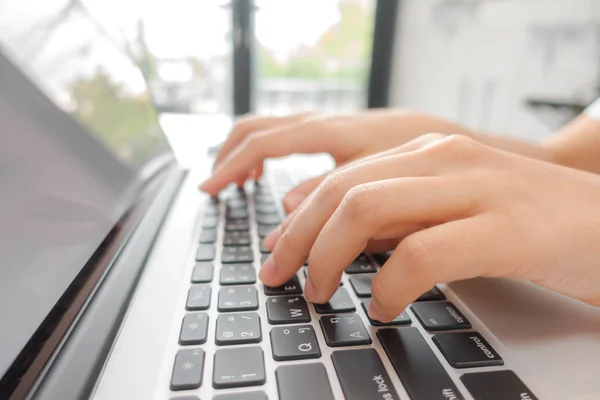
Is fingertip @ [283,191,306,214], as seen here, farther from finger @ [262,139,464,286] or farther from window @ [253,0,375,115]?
window @ [253,0,375,115]

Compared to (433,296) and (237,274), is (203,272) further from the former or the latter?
(433,296)

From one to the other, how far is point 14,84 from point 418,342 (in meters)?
0.32

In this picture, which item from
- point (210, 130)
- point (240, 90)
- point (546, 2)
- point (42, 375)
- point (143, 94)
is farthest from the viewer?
point (240, 90)

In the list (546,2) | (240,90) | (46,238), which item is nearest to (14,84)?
(46,238)

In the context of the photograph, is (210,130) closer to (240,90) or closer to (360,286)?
(360,286)

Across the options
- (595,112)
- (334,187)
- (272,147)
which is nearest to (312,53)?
(595,112)

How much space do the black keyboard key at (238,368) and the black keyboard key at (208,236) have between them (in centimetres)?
17

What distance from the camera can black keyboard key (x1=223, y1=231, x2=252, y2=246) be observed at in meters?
0.39

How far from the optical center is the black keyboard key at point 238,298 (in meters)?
0.28

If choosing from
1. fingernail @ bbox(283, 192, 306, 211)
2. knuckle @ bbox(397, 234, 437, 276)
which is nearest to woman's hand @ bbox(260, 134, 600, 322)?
knuckle @ bbox(397, 234, 437, 276)

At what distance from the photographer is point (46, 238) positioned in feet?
0.90

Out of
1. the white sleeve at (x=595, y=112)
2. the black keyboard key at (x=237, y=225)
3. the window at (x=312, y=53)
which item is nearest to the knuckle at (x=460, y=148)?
the black keyboard key at (x=237, y=225)

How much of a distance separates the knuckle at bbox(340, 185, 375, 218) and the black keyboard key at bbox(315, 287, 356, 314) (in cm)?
6

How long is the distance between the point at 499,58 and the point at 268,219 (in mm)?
1255
